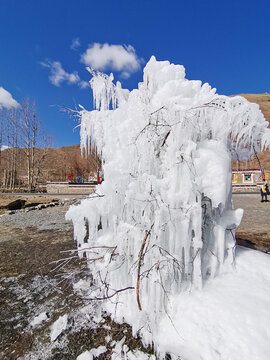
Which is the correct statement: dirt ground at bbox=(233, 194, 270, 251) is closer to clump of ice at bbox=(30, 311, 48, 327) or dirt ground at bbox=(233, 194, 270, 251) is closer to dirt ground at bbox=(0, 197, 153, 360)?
dirt ground at bbox=(0, 197, 153, 360)

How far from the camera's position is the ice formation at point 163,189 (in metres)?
2.15

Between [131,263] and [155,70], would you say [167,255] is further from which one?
[155,70]

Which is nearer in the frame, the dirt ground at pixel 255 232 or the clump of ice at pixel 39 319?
the clump of ice at pixel 39 319

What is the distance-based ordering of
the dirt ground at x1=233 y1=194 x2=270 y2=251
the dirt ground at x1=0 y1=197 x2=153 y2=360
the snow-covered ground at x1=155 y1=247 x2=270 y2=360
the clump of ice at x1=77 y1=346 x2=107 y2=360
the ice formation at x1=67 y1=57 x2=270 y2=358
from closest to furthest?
the snow-covered ground at x1=155 y1=247 x2=270 y2=360 → the clump of ice at x1=77 y1=346 x2=107 y2=360 → the dirt ground at x1=0 y1=197 x2=153 y2=360 → the ice formation at x1=67 y1=57 x2=270 y2=358 → the dirt ground at x1=233 y1=194 x2=270 y2=251

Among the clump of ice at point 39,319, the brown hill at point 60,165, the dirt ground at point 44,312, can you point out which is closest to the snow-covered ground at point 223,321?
the dirt ground at point 44,312

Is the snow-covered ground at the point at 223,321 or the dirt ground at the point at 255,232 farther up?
the snow-covered ground at the point at 223,321

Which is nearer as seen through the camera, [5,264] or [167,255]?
[167,255]

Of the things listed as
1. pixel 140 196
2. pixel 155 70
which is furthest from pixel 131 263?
pixel 155 70

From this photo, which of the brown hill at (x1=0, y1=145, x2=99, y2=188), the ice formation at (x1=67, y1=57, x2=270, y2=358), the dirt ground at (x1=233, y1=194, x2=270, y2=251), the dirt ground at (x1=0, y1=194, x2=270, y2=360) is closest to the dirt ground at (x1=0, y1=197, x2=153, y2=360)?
the dirt ground at (x1=0, y1=194, x2=270, y2=360)

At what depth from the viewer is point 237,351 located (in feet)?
5.01

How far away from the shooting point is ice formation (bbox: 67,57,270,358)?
2152 mm

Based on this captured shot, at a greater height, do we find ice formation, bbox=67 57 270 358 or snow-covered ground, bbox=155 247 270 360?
ice formation, bbox=67 57 270 358

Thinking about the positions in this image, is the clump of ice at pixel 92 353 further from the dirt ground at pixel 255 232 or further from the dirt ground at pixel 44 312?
the dirt ground at pixel 255 232

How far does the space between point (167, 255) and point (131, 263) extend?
51 centimetres
